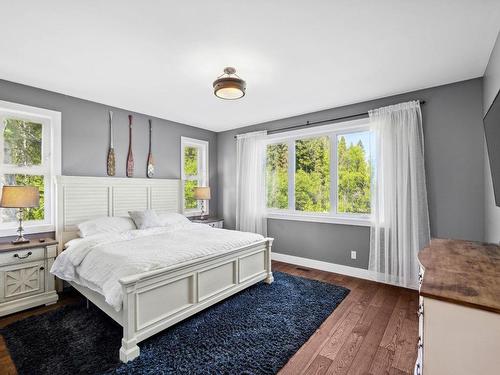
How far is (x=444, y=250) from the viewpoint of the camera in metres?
1.90

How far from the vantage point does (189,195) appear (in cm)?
501

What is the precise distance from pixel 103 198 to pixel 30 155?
3.16ft

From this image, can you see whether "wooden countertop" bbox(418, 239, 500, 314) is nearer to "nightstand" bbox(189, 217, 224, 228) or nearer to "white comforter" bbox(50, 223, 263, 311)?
"white comforter" bbox(50, 223, 263, 311)

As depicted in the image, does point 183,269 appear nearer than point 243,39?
No

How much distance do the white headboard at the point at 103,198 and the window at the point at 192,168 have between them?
42cm

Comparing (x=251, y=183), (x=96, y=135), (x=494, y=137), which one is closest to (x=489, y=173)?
(x=494, y=137)

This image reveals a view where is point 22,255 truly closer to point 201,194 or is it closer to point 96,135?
point 96,135

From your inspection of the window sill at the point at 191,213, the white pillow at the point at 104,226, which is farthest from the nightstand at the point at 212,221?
the white pillow at the point at 104,226

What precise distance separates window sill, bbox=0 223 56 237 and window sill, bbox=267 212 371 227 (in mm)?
3236

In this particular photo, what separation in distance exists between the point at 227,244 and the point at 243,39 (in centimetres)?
202

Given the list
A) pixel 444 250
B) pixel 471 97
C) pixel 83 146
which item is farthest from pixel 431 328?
pixel 83 146

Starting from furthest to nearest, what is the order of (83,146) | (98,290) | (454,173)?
(83,146), (454,173), (98,290)

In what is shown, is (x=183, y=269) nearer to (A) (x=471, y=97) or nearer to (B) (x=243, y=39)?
(B) (x=243, y=39)

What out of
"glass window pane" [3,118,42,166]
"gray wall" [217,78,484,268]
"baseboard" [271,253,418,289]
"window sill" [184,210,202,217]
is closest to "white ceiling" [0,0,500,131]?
"gray wall" [217,78,484,268]
